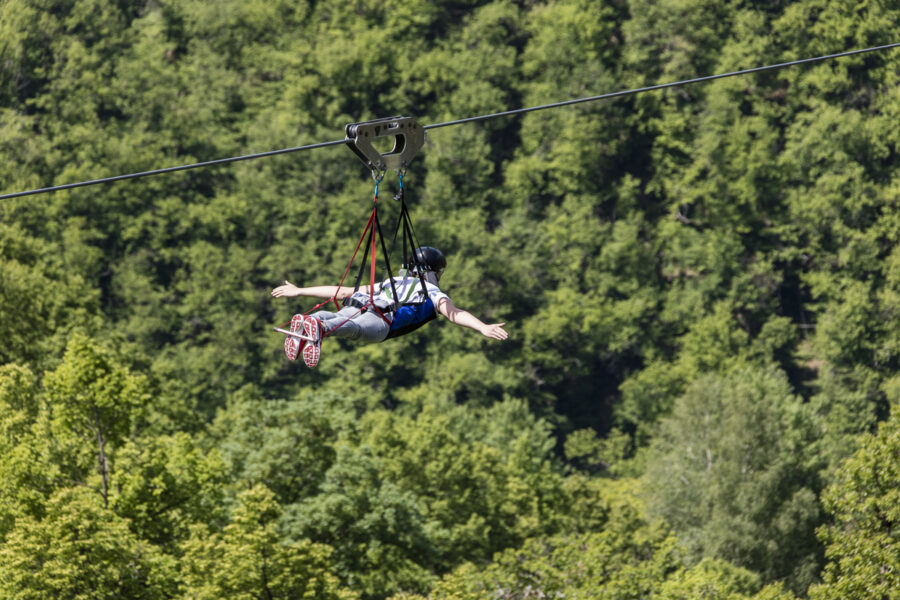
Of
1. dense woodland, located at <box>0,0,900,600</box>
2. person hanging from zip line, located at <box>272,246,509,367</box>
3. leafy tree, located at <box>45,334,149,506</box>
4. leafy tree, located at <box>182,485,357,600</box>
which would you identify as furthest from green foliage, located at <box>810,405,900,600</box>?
dense woodland, located at <box>0,0,900,600</box>

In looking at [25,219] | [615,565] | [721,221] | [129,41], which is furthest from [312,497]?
[129,41]

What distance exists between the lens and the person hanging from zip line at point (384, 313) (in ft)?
43.1

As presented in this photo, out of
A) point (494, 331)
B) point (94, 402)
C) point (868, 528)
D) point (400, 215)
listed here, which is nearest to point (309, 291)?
point (400, 215)

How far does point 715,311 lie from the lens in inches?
3108

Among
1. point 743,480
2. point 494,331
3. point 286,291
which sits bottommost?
point 494,331

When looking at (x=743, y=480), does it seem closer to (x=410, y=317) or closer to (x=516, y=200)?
(x=516, y=200)

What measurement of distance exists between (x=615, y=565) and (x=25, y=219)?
48.7m

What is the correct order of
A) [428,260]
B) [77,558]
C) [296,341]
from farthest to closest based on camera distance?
[77,558] < [428,260] < [296,341]

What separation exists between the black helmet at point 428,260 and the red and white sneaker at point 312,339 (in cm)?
202

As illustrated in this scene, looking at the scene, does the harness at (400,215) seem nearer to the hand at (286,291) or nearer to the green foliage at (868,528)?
the hand at (286,291)

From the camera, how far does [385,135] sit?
1385 cm

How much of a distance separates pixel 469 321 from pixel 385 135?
6.66 feet

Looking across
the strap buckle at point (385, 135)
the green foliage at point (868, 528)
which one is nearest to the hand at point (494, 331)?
the strap buckle at point (385, 135)

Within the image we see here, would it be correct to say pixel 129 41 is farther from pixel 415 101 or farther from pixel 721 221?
pixel 721 221
